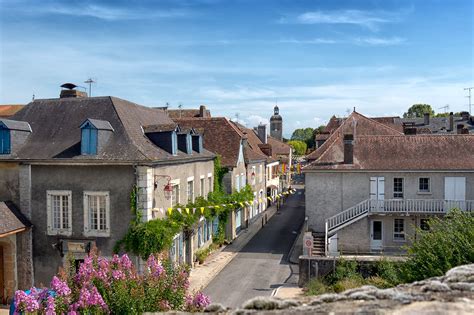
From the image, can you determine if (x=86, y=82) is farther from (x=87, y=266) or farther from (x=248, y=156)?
(x=87, y=266)

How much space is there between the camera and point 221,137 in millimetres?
29078

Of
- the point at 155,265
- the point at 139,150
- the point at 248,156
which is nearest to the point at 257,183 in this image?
the point at 248,156

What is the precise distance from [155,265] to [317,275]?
36.2 ft

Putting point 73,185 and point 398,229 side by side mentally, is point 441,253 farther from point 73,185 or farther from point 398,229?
point 73,185

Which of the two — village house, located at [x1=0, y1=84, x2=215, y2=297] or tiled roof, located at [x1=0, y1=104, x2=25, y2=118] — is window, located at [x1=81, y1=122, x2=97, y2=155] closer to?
village house, located at [x1=0, y1=84, x2=215, y2=297]

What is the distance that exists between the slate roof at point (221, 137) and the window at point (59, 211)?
12.0 metres

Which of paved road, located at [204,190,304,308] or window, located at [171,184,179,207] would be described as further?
window, located at [171,184,179,207]

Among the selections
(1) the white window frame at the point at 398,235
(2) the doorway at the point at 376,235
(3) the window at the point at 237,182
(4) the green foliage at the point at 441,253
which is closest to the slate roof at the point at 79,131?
(3) the window at the point at 237,182

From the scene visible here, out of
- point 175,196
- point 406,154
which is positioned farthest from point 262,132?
point 175,196

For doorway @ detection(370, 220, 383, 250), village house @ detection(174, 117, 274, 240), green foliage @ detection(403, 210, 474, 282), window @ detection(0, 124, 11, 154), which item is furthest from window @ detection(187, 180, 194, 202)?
green foliage @ detection(403, 210, 474, 282)

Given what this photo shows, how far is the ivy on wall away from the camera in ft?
53.5

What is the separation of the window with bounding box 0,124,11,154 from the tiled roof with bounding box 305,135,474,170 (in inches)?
575

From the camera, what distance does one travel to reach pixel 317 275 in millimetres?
18344

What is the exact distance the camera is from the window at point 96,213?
1678 cm
